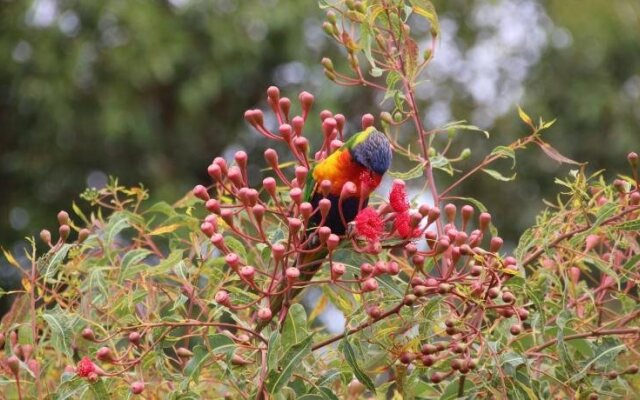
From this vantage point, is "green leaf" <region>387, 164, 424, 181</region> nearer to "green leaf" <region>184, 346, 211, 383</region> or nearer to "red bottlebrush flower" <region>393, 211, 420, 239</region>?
"red bottlebrush flower" <region>393, 211, 420, 239</region>

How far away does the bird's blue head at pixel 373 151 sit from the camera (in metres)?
1.41

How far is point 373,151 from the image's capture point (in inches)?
56.1

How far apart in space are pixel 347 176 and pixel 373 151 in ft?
0.19

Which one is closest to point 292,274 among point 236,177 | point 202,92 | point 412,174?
point 236,177

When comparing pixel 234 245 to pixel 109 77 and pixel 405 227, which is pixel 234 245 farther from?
pixel 109 77

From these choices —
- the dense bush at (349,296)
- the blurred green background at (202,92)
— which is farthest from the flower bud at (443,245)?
the blurred green background at (202,92)

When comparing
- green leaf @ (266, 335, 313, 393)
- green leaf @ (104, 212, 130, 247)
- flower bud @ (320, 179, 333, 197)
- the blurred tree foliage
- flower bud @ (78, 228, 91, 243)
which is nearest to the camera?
green leaf @ (266, 335, 313, 393)

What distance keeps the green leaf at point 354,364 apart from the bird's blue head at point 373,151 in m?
0.29

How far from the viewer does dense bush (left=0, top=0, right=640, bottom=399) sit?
1231mm

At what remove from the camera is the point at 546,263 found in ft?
4.94

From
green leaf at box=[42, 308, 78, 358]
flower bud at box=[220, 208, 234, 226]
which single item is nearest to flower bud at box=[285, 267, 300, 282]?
flower bud at box=[220, 208, 234, 226]

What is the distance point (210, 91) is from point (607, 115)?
2671 mm

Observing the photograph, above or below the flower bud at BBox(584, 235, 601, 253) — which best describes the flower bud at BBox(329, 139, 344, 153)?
above

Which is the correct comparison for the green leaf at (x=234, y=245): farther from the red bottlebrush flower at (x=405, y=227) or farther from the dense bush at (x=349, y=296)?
the red bottlebrush flower at (x=405, y=227)
